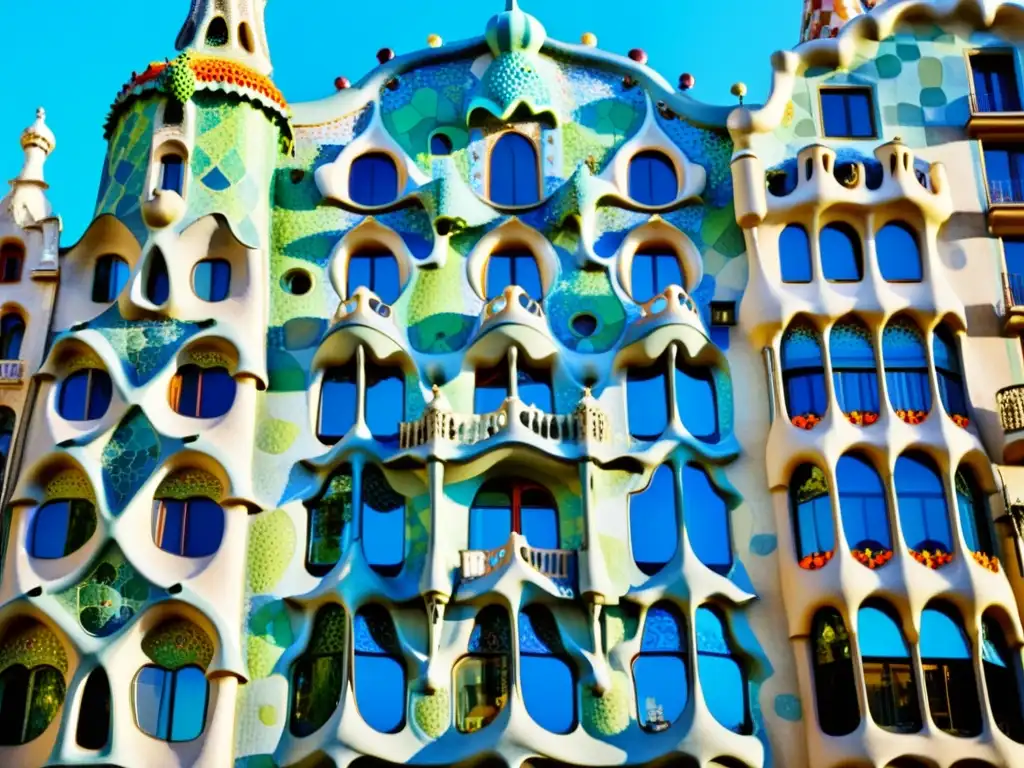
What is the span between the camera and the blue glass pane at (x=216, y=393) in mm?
25938

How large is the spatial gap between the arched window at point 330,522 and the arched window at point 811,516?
720cm

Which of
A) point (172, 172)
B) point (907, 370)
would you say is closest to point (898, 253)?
point (907, 370)

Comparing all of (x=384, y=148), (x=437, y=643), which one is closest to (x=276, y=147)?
(x=384, y=148)

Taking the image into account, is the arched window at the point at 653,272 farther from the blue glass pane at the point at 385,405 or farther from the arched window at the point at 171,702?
the arched window at the point at 171,702

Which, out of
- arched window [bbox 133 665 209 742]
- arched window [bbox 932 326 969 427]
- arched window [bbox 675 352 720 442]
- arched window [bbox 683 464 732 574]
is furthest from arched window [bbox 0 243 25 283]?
arched window [bbox 932 326 969 427]

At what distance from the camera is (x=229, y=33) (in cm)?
2981

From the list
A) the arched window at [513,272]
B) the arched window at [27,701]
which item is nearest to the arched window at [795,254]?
the arched window at [513,272]

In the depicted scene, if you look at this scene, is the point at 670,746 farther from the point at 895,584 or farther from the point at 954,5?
the point at 954,5

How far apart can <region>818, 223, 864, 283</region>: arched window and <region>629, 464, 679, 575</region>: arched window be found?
4718 mm

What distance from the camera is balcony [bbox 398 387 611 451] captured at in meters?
25.2

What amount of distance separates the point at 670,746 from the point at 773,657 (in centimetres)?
238

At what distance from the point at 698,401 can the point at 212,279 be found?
859cm

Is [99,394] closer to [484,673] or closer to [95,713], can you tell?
[95,713]

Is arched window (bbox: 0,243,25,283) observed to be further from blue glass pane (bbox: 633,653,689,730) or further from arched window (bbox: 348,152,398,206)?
blue glass pane (bbox: 633,653,689,730)
